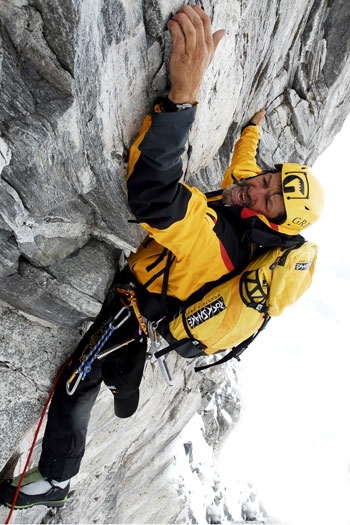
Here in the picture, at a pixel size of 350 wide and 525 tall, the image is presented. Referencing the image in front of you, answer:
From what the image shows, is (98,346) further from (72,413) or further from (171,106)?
(171,106)

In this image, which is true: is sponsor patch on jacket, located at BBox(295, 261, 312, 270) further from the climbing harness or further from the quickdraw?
the climbing harness

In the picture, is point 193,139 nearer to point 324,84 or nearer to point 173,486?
point 324,84

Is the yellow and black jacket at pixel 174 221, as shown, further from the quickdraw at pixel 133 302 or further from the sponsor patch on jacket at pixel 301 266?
the sponsor patch on jacket at pixel 301 266

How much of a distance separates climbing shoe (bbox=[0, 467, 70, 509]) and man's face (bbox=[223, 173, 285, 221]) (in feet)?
16.2

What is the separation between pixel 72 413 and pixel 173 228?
343 cm

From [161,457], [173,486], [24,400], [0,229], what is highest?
[0,229]

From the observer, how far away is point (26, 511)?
7.82 m

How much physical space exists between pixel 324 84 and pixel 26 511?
11.4 metres

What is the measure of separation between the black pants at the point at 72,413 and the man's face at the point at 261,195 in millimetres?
2283

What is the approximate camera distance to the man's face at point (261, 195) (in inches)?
187

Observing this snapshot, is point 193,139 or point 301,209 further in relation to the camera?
point 193,139

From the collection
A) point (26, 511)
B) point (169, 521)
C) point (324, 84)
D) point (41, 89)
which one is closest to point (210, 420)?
point (169, 521)

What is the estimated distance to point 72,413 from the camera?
5.80 meters

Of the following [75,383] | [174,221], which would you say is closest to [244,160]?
[174,221]
